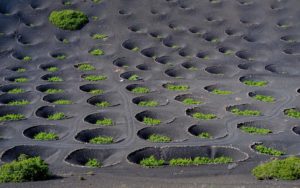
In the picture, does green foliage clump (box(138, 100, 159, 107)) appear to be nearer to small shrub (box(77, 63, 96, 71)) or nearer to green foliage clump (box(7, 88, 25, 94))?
small shrub (box(77, 63, 96, 71))

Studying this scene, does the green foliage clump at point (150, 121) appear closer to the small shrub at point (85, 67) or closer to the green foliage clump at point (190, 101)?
the green foliage clump at point (190, 101)

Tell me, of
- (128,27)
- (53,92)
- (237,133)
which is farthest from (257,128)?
(128,27)

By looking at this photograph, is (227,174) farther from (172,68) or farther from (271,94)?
(172,68)

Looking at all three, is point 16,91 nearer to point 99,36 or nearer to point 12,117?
point 12,117

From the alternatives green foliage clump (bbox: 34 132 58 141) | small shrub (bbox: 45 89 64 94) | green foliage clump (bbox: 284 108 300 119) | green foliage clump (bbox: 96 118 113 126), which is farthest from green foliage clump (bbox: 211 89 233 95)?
green foliage clump (bbox: 34 132 58 141)

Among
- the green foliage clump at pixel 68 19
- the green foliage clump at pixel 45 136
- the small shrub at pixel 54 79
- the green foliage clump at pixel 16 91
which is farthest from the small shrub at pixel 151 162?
the green foliage clump at pixel 68 19
